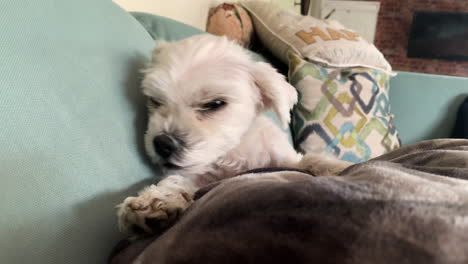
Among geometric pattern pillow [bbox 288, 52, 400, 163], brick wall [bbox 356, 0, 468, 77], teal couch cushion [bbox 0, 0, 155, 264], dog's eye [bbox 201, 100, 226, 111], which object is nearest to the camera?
teal couch cushion [bbox 0, 0, 155, 264]

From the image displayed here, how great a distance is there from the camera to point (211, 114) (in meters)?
0.84

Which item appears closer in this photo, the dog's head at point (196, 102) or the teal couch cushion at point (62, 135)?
the teal couch cushion at point (62, 135)

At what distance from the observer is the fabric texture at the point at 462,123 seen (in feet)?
5.60

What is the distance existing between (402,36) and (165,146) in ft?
17.7

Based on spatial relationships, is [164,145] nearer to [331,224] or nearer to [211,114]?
[211,114]

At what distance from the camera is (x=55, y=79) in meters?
0.57

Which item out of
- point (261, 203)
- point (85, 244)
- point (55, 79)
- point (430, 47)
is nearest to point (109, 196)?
point (85, 244)

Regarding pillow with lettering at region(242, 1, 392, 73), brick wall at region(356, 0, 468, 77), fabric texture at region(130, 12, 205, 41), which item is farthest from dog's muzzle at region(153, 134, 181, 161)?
brick wall at region(356, 0, 468, 77)

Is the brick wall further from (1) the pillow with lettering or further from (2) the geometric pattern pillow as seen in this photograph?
(2) the geometric pattern pillow

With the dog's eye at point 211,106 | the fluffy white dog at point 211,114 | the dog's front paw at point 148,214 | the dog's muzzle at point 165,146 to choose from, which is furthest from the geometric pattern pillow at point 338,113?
the dog's front paw at point 148,214

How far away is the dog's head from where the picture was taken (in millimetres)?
763

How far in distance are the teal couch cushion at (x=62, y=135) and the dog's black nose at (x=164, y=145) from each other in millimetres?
Result: 40

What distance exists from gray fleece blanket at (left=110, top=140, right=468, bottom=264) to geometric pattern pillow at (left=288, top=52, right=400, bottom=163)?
1.06 meters

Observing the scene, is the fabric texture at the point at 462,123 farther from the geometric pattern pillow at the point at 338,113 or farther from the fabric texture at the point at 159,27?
the fabric texture at the point at 159,27
